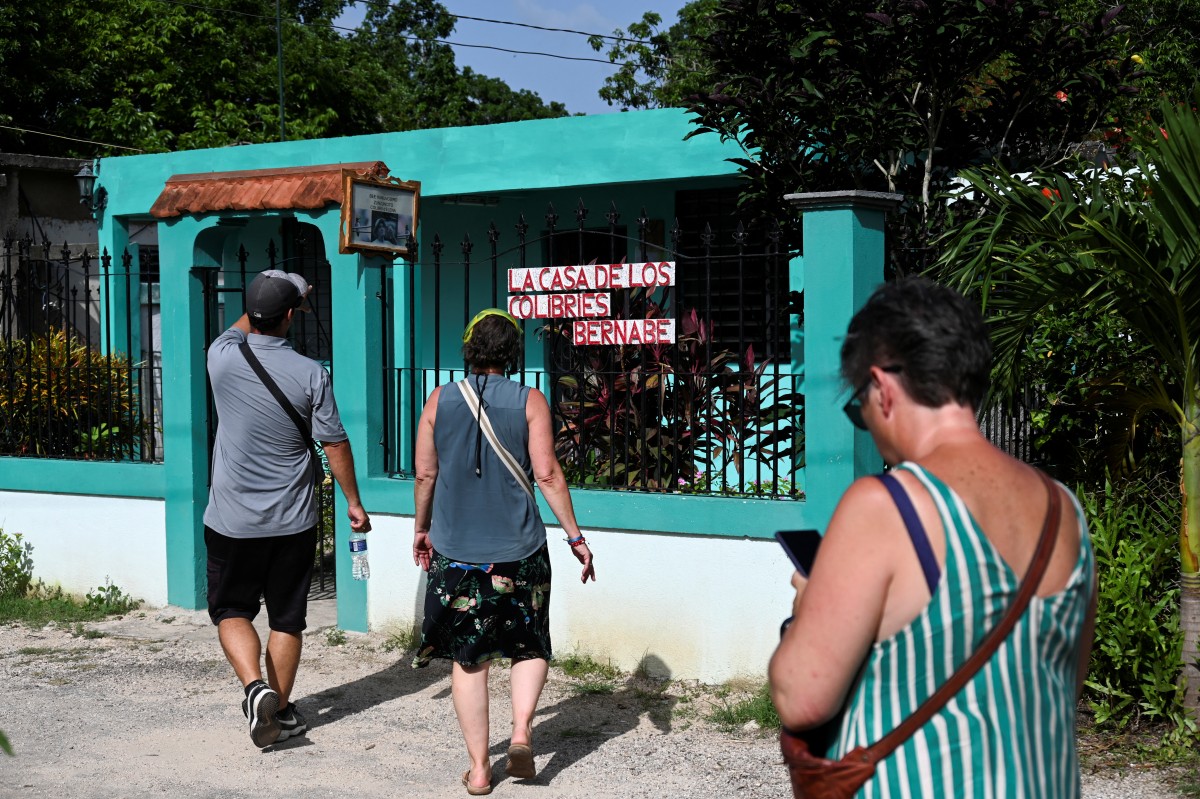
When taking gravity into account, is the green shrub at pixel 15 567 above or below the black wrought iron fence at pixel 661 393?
below

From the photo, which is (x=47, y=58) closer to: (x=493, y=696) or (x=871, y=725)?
(x=493, y=696)

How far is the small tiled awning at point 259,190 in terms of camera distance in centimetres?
714

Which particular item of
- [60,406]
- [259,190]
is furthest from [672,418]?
[60,406]

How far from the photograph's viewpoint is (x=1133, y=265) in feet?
15.1

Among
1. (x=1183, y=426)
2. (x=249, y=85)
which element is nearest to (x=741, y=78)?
(x=1183, y=426)

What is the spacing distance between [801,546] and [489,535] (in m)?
2.55

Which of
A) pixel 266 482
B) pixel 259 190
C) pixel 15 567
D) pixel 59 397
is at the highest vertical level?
pixel 259 190

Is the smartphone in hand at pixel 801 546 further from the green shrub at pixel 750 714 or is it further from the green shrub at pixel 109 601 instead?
the green shrub at pixel 109 601

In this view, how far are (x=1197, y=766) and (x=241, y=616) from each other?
12.0ft

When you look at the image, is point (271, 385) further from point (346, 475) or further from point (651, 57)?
point (651, 57)

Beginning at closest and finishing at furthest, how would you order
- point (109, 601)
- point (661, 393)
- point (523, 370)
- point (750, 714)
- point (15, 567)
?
1. point (750, 714)
2. point (523, 370)
3. point (661, 393)
4. point (109, 601)
5. point (15, 567)

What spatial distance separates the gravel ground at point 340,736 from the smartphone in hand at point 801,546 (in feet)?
8.81

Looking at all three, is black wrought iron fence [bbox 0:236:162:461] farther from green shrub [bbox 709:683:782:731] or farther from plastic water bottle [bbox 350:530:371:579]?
green shrub [bbox 709:683:782:731]

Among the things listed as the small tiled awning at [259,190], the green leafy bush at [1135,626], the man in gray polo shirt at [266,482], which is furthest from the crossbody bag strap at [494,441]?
the small tiled awning at [259,190]
